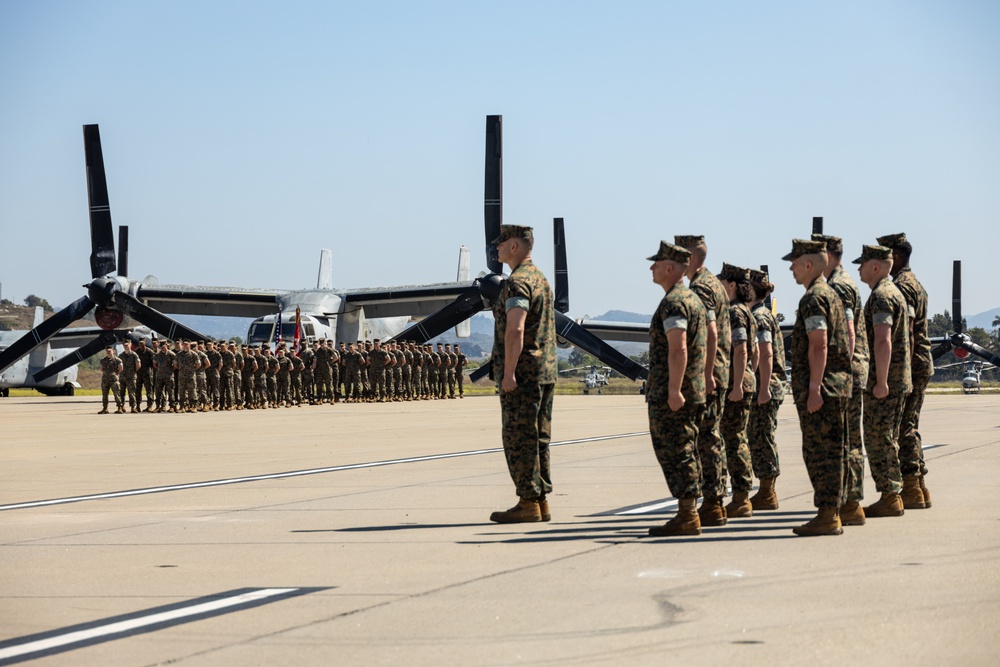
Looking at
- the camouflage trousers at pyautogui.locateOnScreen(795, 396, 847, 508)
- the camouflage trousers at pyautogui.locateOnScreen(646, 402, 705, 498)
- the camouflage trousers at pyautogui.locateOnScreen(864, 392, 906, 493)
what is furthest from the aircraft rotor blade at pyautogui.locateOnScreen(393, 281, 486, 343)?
the camouflage trousers at pyautogui.locateOnScreen(646, 402, 705, 498)

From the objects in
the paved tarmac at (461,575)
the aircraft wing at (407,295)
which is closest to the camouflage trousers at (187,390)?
the aircraft wing at (407,295)

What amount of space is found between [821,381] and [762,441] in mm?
1598

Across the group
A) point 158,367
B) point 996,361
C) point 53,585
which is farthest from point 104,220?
point 996,361

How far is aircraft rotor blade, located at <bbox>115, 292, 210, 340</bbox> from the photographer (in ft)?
124

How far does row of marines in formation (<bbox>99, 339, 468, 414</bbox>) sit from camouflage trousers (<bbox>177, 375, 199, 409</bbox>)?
0.02m

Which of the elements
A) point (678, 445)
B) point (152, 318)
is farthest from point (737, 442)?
point (152, 318)

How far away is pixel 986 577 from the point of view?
5652 mm

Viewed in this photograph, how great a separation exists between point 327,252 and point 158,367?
1584 inches

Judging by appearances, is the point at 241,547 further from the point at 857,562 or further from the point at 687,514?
the point at 857,562

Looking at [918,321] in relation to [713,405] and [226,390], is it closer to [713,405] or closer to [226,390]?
[713,405]

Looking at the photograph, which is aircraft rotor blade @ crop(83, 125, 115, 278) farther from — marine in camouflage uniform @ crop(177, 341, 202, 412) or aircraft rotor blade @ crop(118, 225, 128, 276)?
marine in camouflage uniform @ crop(177, 341, 202, 412)

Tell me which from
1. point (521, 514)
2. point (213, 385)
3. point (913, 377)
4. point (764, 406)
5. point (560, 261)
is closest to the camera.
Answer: point (521, 514)

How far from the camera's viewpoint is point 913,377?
8.89 meters

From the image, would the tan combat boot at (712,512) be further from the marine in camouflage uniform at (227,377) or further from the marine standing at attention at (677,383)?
the marine in camouflage uniform at (227,377)
